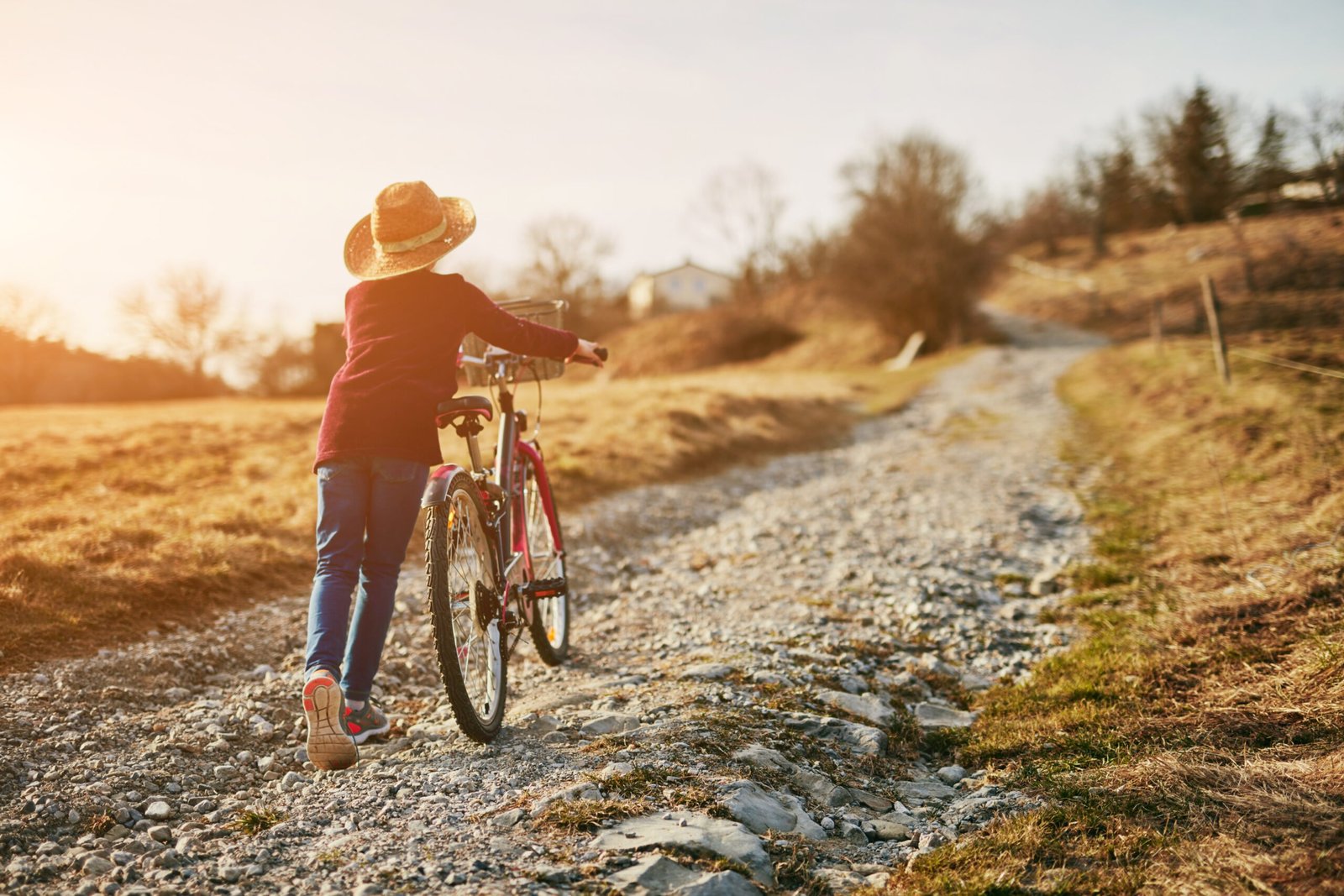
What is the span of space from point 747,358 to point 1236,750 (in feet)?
152

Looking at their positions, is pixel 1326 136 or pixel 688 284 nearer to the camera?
pixel 1326 136

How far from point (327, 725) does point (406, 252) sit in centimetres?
226

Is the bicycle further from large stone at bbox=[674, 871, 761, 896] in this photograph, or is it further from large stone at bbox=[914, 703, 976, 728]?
large stone at bbox=[914, 703, 976, 728]

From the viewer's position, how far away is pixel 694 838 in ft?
10.1

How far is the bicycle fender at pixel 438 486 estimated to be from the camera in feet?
12.8

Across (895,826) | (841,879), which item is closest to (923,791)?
(895,826)

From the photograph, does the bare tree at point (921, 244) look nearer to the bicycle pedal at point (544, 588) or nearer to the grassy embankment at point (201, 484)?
the grassy embankment at point (201, 484)

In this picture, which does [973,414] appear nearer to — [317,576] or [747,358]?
[317,576]

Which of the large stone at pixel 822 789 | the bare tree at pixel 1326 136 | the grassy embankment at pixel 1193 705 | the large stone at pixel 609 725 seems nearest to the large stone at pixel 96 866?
the large stone at pixel 609 725

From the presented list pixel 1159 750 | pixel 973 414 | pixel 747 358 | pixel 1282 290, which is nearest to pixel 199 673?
pixel 1159 750

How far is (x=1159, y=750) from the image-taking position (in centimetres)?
370

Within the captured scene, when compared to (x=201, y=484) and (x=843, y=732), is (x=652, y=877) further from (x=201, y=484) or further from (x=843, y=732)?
(x=201, y=484)

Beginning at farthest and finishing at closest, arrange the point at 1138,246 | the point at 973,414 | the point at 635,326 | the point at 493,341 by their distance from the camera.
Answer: the point at 635,326 → the point at 1138,246 → the point at 973,414 → the point at 493,341

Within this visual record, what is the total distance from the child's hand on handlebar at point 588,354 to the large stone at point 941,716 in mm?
2715
